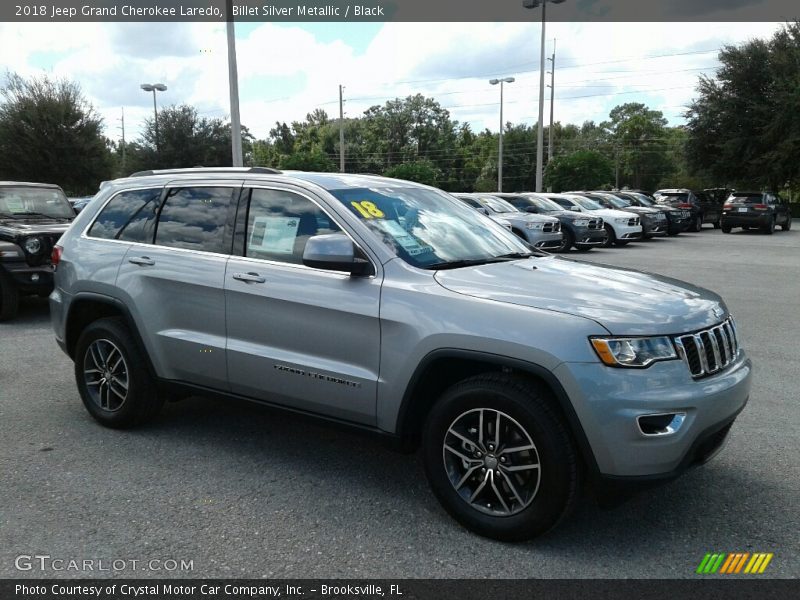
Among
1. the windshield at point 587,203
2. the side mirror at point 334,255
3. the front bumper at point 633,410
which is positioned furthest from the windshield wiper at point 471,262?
the windshield at point 587,203

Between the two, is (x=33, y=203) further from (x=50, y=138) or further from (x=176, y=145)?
(x=176, y=145)

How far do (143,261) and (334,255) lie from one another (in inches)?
68.6

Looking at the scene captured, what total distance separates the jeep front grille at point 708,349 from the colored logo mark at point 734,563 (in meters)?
0.84

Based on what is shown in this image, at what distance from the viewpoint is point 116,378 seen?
490cm

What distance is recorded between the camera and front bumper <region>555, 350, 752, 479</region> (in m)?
3.03

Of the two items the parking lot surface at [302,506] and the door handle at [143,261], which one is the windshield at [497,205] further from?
the door handle at [143,261]

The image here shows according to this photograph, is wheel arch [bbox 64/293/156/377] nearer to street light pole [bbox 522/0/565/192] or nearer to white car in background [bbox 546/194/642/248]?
white car in background [bbox 546/194/642/248]

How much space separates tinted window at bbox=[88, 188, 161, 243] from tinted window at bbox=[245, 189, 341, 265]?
0.97m

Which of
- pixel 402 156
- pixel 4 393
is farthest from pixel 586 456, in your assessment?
pixel 402 156

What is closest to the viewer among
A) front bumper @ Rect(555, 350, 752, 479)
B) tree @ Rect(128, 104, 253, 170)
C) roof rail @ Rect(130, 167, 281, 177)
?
front bumper @ Rect(555, 350, 752, 479)

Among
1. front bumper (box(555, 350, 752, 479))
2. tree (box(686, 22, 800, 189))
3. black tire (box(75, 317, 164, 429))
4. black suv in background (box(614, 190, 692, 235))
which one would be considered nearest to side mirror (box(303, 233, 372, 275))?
front bumper (box(555, 350, 752, 479))

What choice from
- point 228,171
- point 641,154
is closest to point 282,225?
point 228,171

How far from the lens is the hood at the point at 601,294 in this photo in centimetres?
318

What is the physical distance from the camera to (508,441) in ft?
10.9
